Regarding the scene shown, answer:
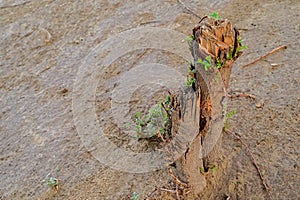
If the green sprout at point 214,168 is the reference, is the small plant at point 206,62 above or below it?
above

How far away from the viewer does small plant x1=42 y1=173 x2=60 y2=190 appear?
1.73 metres

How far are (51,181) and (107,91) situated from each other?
0.62 meters

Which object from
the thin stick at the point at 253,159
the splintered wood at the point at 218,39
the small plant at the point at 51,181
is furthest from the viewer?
the small plant at the point at 51,181

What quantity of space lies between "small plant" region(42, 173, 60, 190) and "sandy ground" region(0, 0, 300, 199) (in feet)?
0.07

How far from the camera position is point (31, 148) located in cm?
192

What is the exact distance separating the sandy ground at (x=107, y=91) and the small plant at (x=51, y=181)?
0.07 feet

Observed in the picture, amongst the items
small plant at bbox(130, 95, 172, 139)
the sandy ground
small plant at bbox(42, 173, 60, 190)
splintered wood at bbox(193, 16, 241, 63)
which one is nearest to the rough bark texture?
splintered wood at bbox(193, 16, 241, 63)

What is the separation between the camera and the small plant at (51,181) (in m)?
1.73

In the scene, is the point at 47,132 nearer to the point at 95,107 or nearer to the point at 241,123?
the point at 95,107

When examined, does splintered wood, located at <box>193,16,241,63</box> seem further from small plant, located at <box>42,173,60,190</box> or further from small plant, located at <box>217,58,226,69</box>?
small plant, located at <box>42,173,60,190</box>

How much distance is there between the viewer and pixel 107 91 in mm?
2166

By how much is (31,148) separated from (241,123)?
3.34 feet

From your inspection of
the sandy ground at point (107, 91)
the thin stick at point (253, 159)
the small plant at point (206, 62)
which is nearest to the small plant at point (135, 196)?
the sandy ground at point (107, 91)

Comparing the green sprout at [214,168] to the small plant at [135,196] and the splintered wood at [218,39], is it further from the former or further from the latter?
the splintered wood at [218,39]
